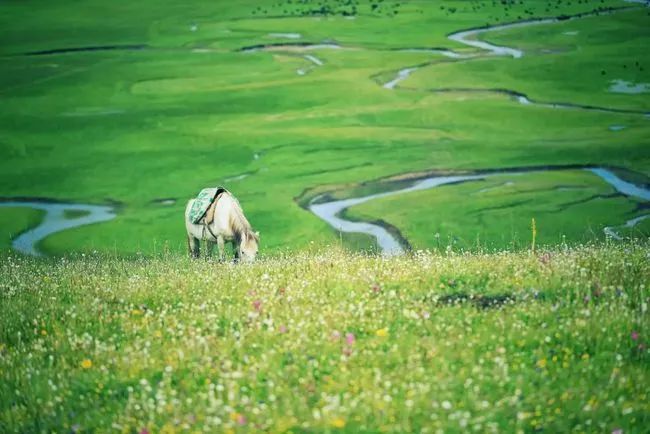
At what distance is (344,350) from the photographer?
35.8 feet

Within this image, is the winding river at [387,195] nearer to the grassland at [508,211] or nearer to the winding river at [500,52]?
the grassland at [508,211]

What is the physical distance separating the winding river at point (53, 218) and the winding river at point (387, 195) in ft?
34.2

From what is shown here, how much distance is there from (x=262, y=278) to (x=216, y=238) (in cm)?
993

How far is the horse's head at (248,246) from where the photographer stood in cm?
2216

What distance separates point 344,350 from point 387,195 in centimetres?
3312

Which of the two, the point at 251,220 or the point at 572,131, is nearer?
the point at 251,220

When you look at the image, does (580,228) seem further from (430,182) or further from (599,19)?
(599,19)

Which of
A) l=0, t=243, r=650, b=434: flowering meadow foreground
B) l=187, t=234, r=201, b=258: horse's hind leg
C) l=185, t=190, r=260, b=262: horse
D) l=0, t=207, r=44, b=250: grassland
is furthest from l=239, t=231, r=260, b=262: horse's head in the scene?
l=0, t=207, r=44, b=250: grassland

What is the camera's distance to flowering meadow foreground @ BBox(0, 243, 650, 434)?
9.75 meters

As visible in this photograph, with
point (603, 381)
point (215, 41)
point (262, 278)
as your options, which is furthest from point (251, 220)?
point (215, 41)

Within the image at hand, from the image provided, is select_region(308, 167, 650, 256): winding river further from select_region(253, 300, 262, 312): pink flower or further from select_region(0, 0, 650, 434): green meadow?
select_region(253, 300, 262, 312): pink flower

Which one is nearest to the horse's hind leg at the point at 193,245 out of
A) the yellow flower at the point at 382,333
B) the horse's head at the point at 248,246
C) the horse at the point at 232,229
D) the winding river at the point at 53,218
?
the horse at the point at 232,229

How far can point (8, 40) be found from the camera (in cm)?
8656

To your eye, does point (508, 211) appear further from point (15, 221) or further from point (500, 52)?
point (500, 52)
